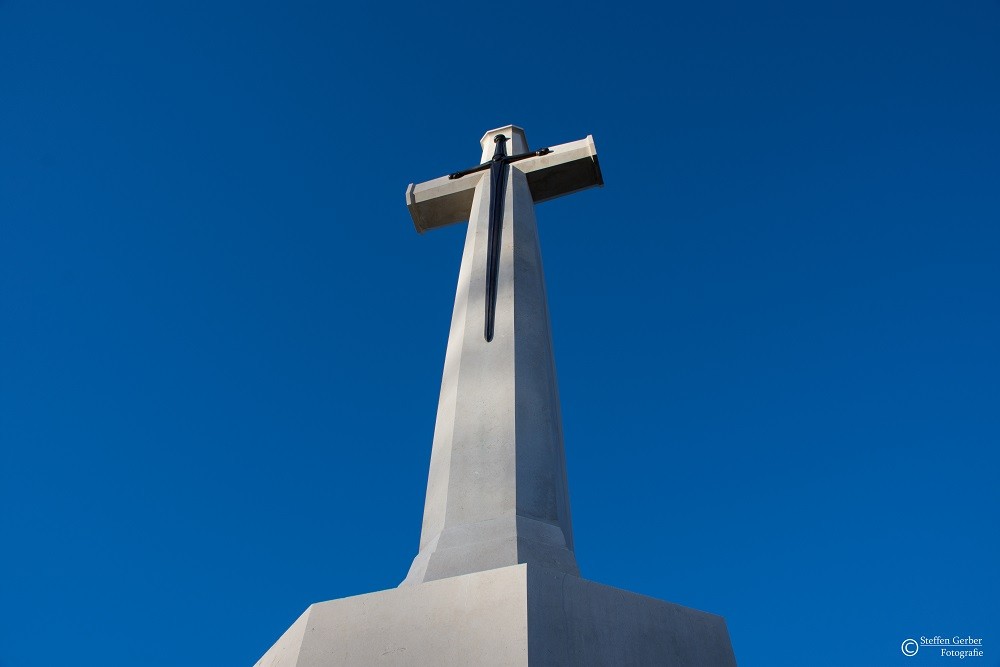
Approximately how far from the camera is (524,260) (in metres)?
7.36

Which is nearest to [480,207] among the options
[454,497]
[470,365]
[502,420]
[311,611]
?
[470,365]

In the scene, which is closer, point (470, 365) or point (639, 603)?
point (639, 603)

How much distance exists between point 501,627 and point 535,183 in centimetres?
682

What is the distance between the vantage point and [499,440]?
17.6ft

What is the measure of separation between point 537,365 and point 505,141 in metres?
5.02

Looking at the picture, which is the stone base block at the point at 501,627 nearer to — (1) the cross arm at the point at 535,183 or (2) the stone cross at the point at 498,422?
(2) the stone cross at the point at 498,422

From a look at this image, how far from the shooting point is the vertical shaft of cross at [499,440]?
462cm

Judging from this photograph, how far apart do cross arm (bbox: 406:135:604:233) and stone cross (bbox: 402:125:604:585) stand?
26.8 inches

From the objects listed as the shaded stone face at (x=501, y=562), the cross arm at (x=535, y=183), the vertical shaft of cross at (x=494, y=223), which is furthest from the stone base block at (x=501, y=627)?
the cross arm at (x=535, y=183)

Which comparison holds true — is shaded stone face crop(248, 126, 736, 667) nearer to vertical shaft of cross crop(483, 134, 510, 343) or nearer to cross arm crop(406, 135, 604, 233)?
vertical shaft of cross crop(483, 134, 510, 343)

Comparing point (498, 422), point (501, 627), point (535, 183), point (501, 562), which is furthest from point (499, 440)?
point (535, 183)

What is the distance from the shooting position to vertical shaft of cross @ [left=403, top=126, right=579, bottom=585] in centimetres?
462

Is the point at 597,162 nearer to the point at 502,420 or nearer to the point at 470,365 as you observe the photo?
the point at 470,365

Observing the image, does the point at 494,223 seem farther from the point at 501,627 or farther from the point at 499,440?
the point at 501,627
